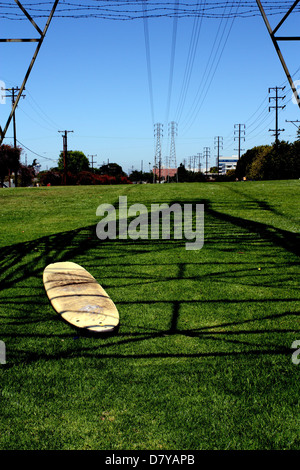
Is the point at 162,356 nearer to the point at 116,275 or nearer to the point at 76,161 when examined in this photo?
the point at 116,275

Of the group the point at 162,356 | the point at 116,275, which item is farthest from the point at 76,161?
the point at 162,356

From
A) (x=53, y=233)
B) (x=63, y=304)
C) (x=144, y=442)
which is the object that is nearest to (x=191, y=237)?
(x=53, y=233)

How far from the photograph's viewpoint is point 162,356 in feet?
13.4

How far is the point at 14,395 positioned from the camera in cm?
340

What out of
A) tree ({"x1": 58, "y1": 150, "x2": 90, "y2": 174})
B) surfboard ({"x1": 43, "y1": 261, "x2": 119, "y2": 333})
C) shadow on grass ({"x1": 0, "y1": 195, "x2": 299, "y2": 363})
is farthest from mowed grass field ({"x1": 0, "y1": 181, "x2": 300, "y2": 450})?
tree ({"x1": 58, "y1": 150, "x2": 90, "y2": 174})

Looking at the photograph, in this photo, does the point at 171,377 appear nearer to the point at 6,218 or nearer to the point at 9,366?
the point at 9,366

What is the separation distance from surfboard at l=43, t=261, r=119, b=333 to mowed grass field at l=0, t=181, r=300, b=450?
149 mm

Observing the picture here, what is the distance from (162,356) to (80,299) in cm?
203

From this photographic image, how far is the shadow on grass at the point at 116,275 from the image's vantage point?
14.1 feet

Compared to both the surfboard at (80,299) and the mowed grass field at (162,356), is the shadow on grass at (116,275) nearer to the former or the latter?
the mowed grass field at (162,356)

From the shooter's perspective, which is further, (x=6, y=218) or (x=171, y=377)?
(x=6, y=218)

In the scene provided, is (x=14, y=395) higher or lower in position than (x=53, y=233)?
lower

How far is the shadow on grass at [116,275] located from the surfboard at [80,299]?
0.19 metres
